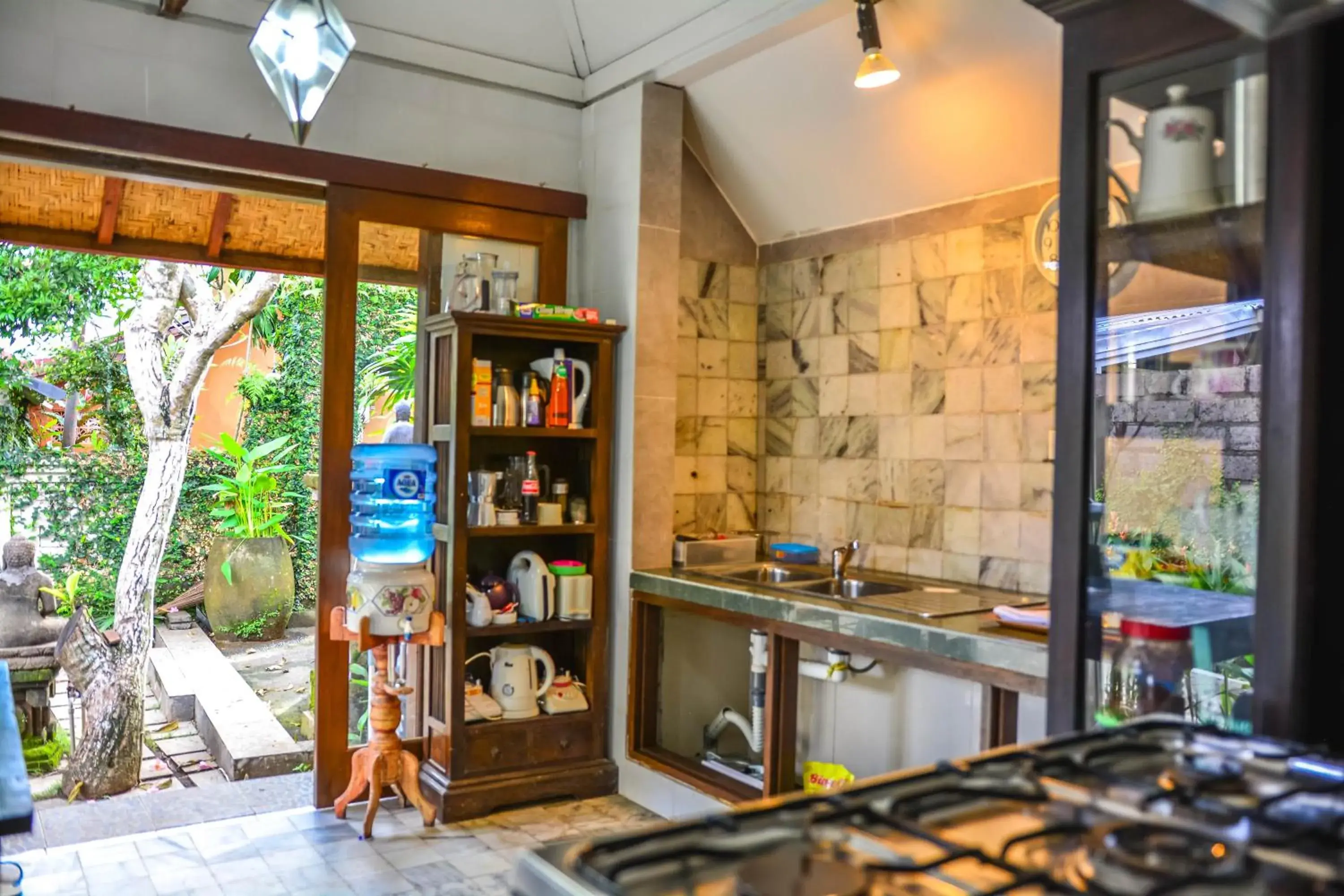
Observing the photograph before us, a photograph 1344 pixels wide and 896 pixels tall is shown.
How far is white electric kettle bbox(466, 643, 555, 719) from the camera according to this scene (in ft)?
11.6

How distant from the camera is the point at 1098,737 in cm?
136

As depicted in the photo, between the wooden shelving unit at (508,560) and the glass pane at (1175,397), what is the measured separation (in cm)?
218

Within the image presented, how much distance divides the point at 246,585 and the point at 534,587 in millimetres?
4903

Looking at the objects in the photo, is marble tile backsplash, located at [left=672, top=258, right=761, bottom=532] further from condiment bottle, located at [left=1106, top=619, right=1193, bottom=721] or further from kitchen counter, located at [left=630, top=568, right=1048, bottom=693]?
condiment bottle, located at [left=1106, top=619, right=1193, bottom=721]

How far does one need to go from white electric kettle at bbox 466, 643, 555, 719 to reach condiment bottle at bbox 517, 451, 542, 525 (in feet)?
1.52

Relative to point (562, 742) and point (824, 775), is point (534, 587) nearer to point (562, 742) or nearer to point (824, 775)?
point (562, 742)

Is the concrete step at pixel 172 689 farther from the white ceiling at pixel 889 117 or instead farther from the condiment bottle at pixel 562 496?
the white ceiling at pixel 889 117

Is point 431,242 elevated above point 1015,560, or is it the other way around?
point 431,242

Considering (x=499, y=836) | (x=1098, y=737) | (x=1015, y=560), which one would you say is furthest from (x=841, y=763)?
(x=1098, y=737)

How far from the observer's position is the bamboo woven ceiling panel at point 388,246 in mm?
3521

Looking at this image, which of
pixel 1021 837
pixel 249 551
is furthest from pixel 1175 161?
pixel 249 551

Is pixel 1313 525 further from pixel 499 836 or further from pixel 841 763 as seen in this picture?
pixel 499 836

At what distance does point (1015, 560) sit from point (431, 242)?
2304 mm

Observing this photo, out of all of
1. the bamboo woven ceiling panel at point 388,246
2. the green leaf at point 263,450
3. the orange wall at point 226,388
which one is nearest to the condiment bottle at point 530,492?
the bamboo woven ceiling panel at point 388,246
